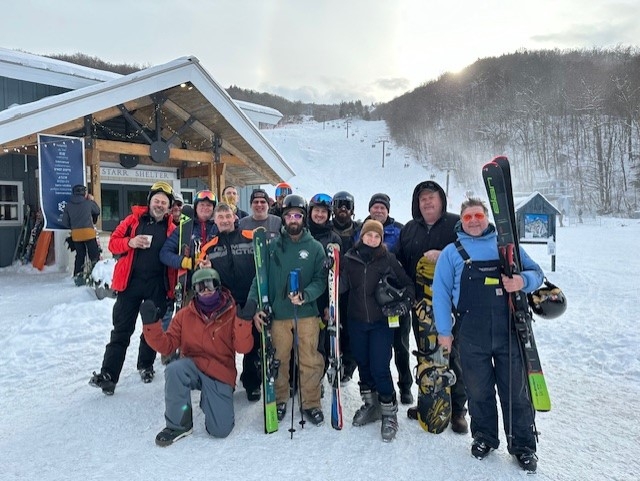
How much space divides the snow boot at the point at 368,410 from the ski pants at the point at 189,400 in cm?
93

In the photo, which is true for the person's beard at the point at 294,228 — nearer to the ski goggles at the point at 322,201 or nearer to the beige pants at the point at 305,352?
the ski goggles at the point at 322,201

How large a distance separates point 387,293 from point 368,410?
3.06 feet

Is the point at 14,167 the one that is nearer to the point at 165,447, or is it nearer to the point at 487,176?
the point at 165,447

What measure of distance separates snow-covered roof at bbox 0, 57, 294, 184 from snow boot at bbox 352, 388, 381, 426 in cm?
678


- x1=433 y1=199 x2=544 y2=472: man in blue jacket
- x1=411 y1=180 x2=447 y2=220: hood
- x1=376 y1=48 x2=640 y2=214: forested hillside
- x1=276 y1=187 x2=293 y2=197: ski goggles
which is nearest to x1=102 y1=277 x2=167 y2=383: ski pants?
x1=276 y1=187 x2=293 y2=197: ski goggles

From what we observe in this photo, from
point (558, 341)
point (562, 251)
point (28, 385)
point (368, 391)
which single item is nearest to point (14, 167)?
point (28, 385)

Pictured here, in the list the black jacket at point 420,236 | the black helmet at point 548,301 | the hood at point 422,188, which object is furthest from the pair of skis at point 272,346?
the black helmet at point 548,301

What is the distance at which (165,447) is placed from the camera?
273 cm

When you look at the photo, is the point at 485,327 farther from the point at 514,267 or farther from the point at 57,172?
the point at 57,172

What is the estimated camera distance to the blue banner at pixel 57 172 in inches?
279

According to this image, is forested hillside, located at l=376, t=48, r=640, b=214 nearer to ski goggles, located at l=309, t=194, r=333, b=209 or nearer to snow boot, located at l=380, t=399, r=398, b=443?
ski goggles, located at l=309, t=194, r=333, b=209

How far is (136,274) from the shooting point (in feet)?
11.8

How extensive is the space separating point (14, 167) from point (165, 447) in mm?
9433

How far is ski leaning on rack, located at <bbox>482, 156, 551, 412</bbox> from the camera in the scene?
8.17 feet
